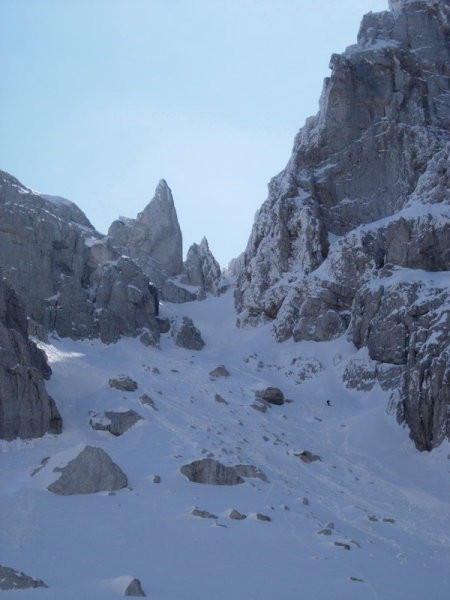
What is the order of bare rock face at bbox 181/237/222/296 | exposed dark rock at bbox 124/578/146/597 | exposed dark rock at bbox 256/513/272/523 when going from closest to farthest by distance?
exposed dark rock at bbox 124/578/146/597, exposed dark rock at bbox 256/513/272/523, bare rock face at bbox 181/237/222/296

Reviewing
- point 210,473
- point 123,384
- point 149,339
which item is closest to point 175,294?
point 149,339

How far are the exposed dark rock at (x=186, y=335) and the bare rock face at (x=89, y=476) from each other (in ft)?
108

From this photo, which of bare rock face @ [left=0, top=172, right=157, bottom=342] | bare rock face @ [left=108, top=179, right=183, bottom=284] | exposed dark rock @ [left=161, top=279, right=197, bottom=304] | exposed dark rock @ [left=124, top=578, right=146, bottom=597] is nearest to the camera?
exposed dark rock @ [left=124, top=578, right=146, bottom=597]

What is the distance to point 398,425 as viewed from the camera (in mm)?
37594

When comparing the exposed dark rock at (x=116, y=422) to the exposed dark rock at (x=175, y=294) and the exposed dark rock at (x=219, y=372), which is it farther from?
the exposed dark rock at (x=175, y=294)

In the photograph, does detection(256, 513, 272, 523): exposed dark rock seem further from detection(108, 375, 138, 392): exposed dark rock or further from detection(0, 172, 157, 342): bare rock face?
detection(0, 172, 157, 342): bare rock face

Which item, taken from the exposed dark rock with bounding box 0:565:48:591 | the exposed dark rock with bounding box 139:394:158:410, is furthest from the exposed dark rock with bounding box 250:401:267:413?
the exposed dark rock with bounding box 0:565:48:591

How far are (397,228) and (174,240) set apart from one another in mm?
42298

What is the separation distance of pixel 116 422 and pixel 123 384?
5.44m

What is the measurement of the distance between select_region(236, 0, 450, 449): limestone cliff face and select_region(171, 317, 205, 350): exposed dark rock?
6344 mm

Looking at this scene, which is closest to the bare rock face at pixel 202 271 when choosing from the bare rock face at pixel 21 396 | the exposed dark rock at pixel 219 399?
the exposed dark rock at pixel 219 399

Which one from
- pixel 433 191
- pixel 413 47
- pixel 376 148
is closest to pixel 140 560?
pixel 433 191

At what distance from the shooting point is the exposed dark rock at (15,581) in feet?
40.8

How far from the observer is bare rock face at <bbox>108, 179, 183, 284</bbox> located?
282 ft
